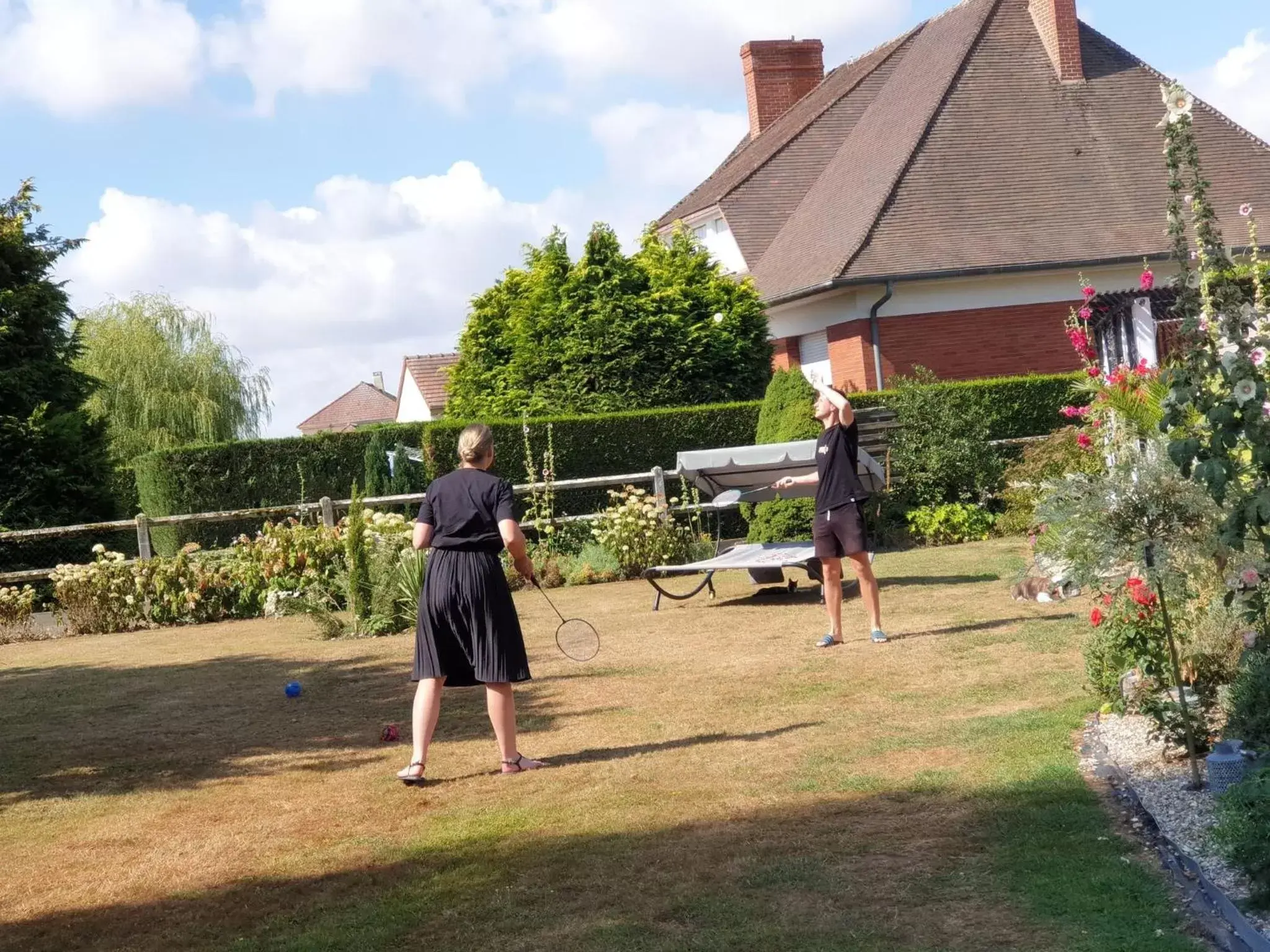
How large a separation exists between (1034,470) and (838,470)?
25.4 ft

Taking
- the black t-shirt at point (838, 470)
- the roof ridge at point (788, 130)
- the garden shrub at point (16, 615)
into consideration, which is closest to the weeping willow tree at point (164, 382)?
the roof ridge at point (788, 130)

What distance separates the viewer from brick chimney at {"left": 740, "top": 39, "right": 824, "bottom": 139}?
41719 millimetres

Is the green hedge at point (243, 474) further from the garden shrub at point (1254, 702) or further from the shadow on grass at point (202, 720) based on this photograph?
the garden shrub at point (1254, 702)

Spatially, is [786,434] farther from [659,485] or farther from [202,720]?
[202,720]

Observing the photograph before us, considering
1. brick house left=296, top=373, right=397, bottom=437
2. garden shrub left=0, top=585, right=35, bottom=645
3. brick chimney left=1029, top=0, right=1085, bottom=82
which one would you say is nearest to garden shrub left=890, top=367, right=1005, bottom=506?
garden shrub left=0, top=585, right=35, bottom=645

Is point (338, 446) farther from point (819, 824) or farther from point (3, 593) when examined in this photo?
point (819, 824)

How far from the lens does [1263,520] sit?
557cm

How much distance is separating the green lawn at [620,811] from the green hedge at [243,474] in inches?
483

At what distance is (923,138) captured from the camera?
31016 millimetres

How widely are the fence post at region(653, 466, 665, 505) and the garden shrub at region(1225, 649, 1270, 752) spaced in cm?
1340

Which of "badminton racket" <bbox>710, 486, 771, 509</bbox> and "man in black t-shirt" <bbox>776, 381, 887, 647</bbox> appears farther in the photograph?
"badminton racket" <bbox>710, 486, 771, 509</bbox>

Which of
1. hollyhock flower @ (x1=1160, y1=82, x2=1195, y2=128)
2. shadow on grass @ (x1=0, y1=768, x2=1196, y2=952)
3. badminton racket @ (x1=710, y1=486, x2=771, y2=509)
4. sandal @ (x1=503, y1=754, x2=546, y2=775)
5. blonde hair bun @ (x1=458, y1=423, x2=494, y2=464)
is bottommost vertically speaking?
shadow on grass @ (x1=0, y1=768, x2=1196, y2=952)

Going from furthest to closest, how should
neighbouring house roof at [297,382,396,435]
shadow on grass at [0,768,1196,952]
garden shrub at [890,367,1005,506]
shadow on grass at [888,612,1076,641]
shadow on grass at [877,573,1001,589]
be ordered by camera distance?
neighbouring house roof at [297,382,396,435] < garden shrub at [890,367,1005,506] < shadow on grass at [877,573,1001,589] < shadow on grass at [888,612,1076,641] < shadow on grass at [0,768,1196,952]

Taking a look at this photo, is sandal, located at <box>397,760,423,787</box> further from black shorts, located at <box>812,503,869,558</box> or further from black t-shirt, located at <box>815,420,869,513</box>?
black t-shirt, located at <box>815,420,869,513</box>
